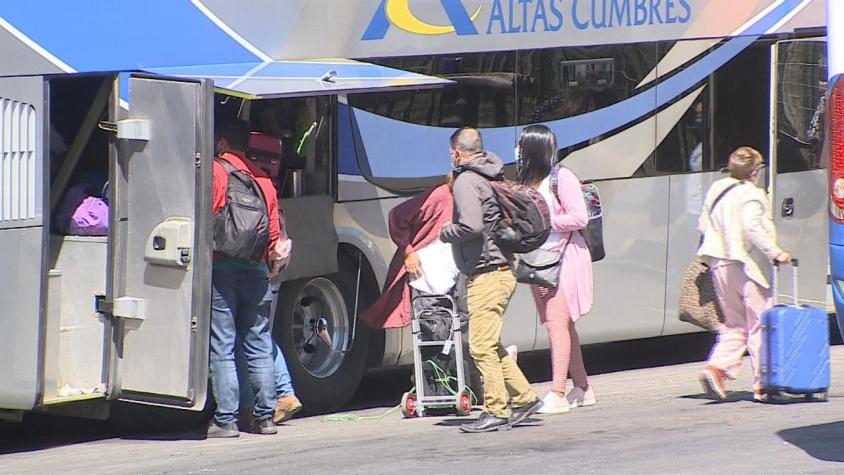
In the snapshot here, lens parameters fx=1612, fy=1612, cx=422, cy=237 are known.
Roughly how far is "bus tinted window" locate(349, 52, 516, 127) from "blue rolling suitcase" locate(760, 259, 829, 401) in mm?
2208

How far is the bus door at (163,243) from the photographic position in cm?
841

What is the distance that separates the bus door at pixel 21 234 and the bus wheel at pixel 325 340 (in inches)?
75.7

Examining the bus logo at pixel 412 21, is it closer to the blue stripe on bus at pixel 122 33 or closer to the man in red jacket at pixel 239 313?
the blue stripe on bus at pixel 122 33

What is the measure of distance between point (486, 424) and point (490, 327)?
55 centimetres

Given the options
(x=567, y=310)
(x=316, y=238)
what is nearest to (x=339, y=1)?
(x=316, y=238)

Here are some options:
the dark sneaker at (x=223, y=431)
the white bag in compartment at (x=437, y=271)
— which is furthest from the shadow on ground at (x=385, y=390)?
the white bag in compartment at (x=437, y=271)

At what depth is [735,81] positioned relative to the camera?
1166 cm

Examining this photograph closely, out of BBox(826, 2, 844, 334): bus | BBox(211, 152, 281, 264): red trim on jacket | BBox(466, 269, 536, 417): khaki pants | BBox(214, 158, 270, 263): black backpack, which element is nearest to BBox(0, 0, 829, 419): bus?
BBox(214, 158, 270, 263): black backpack

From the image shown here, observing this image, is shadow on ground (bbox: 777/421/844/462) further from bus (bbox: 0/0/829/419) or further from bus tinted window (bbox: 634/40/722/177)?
bus tinted window (bbox: 634/40/722/177)

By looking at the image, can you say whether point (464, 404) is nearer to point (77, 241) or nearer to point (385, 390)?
point (385, 390)

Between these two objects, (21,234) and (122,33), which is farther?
(122,33)

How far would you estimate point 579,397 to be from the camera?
32.7ft

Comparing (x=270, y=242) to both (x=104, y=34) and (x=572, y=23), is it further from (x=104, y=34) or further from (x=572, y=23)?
(x=572, y=23)

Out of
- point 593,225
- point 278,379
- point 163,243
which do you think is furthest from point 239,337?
point 593,225
